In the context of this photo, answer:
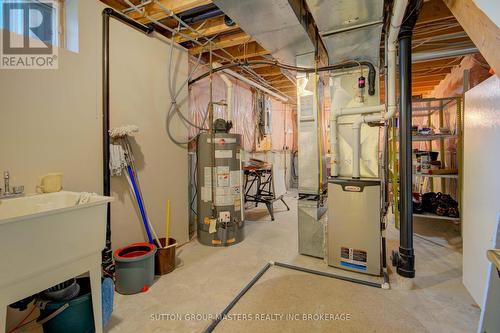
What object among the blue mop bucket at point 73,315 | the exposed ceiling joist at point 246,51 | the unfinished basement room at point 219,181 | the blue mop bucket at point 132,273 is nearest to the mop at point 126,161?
the unfinished basement room at point 219,181

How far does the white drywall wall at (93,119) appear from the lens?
1527 mm

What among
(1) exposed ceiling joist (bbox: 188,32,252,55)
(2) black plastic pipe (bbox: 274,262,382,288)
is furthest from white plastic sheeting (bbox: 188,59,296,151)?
(2) black plastic pipe (bbox: 274,262,382,288)

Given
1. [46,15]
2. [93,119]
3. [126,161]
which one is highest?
[46,15]

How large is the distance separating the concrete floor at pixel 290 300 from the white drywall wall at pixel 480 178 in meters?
0.28

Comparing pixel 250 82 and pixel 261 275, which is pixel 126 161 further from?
pixel 250 82

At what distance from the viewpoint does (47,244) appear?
44.4 inches

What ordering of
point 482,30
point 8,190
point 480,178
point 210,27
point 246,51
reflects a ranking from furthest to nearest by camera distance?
point 246,51, point 210,27, point 480,178, point 8,190, point 482,30

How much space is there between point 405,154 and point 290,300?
1.62 meters

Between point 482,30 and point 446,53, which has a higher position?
point 446,53

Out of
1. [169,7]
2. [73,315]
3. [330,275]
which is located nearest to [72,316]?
[73,315]

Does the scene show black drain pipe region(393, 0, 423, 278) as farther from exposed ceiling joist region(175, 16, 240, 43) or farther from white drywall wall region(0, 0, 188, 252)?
white drywall wall region(0, 0, 188, 252)

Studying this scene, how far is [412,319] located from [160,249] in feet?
6.57

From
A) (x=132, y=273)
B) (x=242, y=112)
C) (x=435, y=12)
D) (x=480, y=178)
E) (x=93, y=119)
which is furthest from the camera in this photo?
(x=242, y=112)

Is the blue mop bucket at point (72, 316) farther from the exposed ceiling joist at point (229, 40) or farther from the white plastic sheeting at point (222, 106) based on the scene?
the exposed ceiling joist at point (229, 40)
